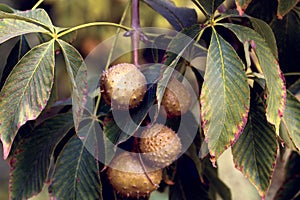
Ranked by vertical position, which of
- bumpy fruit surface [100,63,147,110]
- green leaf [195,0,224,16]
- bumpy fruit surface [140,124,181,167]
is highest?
green leaf [195,0,224,16]

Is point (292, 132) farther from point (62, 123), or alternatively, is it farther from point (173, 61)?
point (62, 123)

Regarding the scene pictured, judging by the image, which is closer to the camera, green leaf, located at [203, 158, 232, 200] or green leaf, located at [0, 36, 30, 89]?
green leaf, located at [0, 36, 30, 89]

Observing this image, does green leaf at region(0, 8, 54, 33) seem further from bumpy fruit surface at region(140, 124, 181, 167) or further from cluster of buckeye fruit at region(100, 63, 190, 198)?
bumpy fruit surface at region(140, 124, 181, 167)

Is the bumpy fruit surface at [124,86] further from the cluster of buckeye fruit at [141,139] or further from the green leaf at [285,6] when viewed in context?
the green leaf at [285,6]

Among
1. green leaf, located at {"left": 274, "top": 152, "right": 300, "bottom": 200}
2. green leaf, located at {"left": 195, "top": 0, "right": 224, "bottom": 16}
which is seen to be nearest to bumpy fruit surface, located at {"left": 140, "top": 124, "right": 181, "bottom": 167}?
green leaf, located at {"left": 195, "top": 0, "right": 224, "bottom": 16}

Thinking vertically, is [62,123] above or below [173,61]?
below

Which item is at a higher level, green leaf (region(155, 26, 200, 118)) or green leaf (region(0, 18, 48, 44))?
green leaf (region(0, 18, 48, 44))

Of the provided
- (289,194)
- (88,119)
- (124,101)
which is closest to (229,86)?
(124,101)
